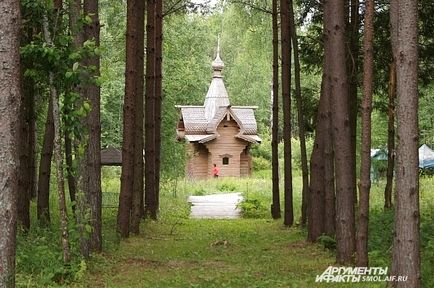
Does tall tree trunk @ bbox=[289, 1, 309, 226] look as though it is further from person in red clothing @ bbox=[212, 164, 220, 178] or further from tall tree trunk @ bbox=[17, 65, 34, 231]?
person in red clothing @ bbox=[212, 164, 220, 178]

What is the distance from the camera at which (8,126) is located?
5.71 meters

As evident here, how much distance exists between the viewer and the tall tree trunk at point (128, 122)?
46.6 feet

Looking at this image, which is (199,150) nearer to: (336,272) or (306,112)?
(306,112)

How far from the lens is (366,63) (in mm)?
9258

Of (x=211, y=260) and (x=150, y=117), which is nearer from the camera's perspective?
(x=211, y=260)

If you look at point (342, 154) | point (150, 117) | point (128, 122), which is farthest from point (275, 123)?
point (342, 154)

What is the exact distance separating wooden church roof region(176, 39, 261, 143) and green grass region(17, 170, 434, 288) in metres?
24.2

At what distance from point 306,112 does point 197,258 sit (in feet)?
25.7

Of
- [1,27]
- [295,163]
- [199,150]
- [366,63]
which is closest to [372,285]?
[366,63]

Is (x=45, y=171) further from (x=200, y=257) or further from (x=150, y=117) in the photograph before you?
(x=150, y=117)

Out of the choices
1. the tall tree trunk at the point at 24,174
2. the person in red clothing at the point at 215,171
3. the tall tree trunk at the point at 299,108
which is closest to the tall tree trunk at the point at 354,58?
the tall tree trunk at the point at 299,108

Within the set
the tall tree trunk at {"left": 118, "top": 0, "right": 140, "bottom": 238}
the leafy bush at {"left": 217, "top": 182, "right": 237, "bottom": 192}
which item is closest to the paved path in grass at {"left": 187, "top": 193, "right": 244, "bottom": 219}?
the leafy bush at {"left": 217, "top": 182, "right": 237, "bottom": 192}

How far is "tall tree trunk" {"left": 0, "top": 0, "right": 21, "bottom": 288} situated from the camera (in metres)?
5.68

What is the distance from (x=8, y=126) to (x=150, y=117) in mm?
12959
